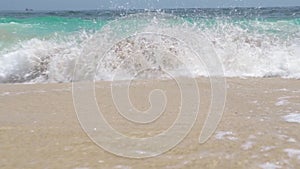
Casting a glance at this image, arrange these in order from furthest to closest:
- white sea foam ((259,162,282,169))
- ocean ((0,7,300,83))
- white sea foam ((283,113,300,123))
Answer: ocean ((0,7,300,83)) → white sea foam ((283,113,300,123)) → white sea foam ((259,162,282,169))

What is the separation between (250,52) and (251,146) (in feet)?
12.2

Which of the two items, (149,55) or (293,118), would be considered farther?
(149,55)

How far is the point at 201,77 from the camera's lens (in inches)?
173

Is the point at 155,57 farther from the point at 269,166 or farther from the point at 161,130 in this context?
the point at 269,166

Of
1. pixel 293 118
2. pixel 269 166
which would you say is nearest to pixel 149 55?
pixel 293 118

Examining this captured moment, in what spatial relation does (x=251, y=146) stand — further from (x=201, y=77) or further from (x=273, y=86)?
(x=201, y=77)

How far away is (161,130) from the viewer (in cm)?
249

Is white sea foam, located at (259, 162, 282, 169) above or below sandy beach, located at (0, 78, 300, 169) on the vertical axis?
above

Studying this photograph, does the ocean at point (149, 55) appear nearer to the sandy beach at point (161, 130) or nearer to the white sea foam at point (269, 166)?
the sandy beach at point (161, 130)

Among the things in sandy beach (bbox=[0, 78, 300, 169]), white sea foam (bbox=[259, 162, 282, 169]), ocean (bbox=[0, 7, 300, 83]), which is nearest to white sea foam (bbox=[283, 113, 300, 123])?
sandy beach (bbox=[0, 78, 300, 169])

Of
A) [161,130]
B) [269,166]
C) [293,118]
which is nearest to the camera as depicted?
[269,166]

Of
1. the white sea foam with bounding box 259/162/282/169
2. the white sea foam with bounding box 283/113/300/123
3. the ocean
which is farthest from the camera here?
the ocean

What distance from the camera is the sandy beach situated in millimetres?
1960

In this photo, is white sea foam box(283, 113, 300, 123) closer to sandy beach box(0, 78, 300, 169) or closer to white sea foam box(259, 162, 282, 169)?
sandy beach box(0, 78, 300, 169)
